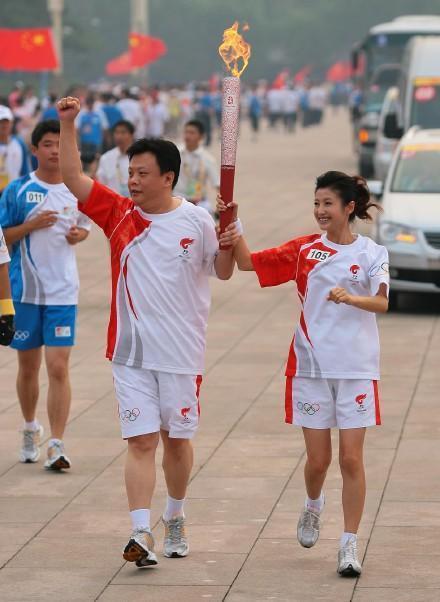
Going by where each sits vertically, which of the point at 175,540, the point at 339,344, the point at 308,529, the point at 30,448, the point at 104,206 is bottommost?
the point at 30,448

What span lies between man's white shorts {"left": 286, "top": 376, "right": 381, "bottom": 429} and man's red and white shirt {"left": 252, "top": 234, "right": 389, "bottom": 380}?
4 centimetres

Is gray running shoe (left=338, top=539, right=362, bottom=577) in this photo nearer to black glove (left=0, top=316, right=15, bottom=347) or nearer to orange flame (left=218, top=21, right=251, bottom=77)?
orange flame (left=218, top=21, right=251, bottom=77)

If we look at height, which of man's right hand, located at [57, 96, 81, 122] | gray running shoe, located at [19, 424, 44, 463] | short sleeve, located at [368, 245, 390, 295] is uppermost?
man's right hand, located at [57, 96, 81, 122]

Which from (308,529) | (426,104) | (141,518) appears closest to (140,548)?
(141,518)

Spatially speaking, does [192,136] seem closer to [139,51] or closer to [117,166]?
[117,166]

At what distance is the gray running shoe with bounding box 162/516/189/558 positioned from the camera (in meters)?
7.05

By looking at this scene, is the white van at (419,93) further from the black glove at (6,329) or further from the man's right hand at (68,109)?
the man's right hand at (68,109)

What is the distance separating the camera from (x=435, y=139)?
16.8m

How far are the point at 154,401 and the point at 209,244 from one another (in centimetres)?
70

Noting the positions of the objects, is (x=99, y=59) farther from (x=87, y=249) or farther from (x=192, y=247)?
(x=192, y=247)

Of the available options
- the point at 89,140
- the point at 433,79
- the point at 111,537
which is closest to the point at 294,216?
the point at 433,79

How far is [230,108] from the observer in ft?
20.8

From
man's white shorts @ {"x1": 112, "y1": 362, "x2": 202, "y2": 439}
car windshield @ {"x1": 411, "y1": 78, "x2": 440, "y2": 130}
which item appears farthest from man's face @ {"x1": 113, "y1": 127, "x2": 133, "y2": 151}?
car windshield @ {"x1": 411, "y1": 78, "x2": 440, "y2": 130}

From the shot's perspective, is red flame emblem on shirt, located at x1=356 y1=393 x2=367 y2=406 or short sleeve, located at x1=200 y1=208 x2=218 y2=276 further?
short sleeve, located at x1=200 y1=208 x2=218 y2=276
